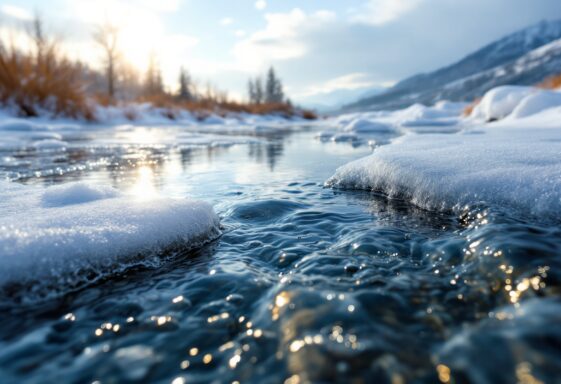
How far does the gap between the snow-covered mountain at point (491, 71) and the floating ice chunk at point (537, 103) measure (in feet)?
287

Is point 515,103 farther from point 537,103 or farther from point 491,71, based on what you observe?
point 491,71

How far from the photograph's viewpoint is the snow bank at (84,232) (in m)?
1.22

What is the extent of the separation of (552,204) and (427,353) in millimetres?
1197

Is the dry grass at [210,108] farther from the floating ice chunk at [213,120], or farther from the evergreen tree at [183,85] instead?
the evergreen tree at [183,85]

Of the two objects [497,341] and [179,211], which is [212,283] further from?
[497,341]

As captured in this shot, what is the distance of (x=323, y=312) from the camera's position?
3.21ft

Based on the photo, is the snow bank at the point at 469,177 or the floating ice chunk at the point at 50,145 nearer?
the snow bank at the point at 469,177

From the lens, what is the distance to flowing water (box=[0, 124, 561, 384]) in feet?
2.59

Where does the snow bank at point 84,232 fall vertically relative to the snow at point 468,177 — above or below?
below

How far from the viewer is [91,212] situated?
1.61 m

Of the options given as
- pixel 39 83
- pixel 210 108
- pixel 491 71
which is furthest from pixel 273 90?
pixel 491 71

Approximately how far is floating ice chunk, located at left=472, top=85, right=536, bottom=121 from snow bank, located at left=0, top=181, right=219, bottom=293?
9536 mm

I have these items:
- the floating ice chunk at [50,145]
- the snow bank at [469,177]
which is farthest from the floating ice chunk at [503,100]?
the floating ice chunk at [50,145]

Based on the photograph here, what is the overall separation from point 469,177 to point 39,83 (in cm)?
1283
